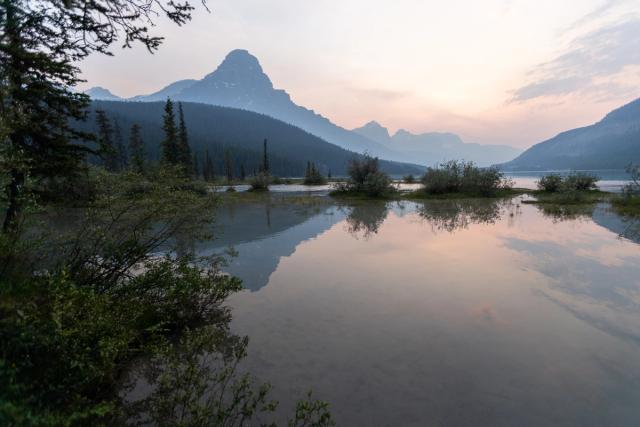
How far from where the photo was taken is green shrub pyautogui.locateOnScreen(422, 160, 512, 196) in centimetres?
4541

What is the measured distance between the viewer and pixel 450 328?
8.10 metres

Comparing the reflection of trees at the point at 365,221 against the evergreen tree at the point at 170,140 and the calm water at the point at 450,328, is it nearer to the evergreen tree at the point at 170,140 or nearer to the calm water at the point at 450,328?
the calm water at the point at 450,328

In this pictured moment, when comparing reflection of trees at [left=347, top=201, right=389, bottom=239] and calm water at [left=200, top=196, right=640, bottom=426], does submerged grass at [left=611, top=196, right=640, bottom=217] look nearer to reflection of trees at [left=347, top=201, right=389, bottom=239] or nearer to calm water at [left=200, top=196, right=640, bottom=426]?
calm water at [left=200, top=196, right=640, bottom=426]

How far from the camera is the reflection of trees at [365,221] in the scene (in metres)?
21.3

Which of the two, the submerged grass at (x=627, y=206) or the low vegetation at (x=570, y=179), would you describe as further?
the low vegetation at (x=570, y=179)

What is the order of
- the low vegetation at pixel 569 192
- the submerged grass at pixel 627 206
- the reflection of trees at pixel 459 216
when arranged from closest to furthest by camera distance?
the reflection of trees at pixel 459 216 < the submerged grass at pixel 627 206 < the low vegetation at pixel 569 192

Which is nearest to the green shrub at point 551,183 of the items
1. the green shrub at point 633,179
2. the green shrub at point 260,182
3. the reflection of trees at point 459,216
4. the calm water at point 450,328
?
the green shrub at point 633,179

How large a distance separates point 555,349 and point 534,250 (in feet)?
34.9

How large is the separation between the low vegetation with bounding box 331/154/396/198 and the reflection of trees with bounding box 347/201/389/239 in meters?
10.7

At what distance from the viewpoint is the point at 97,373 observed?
4125 millimetres

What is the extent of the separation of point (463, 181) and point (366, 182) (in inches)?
562

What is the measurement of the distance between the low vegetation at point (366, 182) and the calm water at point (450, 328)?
1076 inches

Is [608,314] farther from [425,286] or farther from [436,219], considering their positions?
[436,219]

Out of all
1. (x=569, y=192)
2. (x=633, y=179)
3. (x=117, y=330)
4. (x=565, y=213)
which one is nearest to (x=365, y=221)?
(x=565, y=213)
